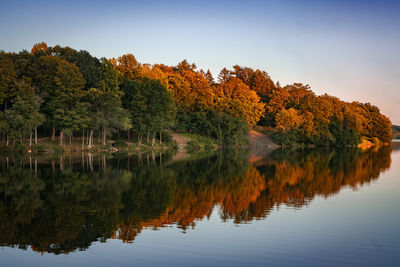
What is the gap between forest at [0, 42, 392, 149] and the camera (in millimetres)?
51594

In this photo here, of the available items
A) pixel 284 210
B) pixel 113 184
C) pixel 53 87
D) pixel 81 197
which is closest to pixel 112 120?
pixel 53 87

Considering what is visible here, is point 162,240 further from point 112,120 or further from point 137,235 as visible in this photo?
point 112,120

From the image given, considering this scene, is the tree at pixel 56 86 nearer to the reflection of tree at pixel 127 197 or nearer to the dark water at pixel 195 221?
the reflection of tree at pixel 127 197

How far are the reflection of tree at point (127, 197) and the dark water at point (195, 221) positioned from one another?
0.05 metres

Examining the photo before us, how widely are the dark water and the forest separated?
26.4 m

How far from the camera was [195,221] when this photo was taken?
15258mm

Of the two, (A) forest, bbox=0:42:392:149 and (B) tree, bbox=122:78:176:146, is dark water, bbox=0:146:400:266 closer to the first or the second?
(A) forest, bbox=0:42:392:149

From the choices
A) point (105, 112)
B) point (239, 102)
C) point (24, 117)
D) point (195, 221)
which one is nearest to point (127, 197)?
point (195, 221)

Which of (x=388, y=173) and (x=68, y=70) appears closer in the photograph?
(x=388, y=173)

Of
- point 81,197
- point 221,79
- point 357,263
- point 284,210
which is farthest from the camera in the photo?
point 221,79

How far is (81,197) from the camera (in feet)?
64.8

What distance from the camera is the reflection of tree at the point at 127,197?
13.6 meters

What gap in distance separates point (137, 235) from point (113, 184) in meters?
11.6

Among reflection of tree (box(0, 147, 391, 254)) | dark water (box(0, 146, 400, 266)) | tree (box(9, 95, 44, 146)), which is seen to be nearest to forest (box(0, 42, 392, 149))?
tree (box(9, 95, 44, 146))
